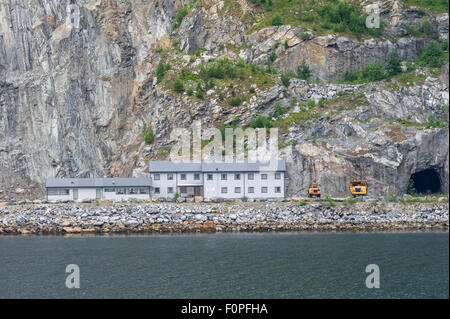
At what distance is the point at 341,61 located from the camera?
300 feet

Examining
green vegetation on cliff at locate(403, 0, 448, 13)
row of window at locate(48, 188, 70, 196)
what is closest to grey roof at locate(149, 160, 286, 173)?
row of window at locate(48, 188, 70, 196)

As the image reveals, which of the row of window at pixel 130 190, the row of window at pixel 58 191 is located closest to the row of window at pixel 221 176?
the row of window at pixel 130 190

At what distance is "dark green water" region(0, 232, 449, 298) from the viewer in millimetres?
36062

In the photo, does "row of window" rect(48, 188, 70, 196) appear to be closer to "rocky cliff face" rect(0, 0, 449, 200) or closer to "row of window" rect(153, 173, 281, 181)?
"rocky cliff face" rect(0, 0, 449, 200)

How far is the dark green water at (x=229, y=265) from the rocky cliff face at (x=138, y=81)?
25686 millimetres

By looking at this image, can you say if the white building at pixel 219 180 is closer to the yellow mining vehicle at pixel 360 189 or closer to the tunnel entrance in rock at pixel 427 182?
the yellow mining vehicle at pixel 360 189

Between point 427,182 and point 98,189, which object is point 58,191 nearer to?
point 98,189

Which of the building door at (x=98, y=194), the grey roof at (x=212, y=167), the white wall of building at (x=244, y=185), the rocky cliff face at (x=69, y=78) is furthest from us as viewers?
the rocky cliff face at (x=69, y=78)

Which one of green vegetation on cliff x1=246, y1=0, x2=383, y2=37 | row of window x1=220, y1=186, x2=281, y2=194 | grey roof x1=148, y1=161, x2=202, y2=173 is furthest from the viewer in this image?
green vegetation on cliff x1=246, y1=0, x2=383, y2=37

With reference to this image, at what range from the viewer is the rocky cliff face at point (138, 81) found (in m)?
82.2

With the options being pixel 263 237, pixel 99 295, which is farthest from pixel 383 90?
pixel 99 295

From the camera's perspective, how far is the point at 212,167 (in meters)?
74.8

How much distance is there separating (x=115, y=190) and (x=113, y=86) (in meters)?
29.1
